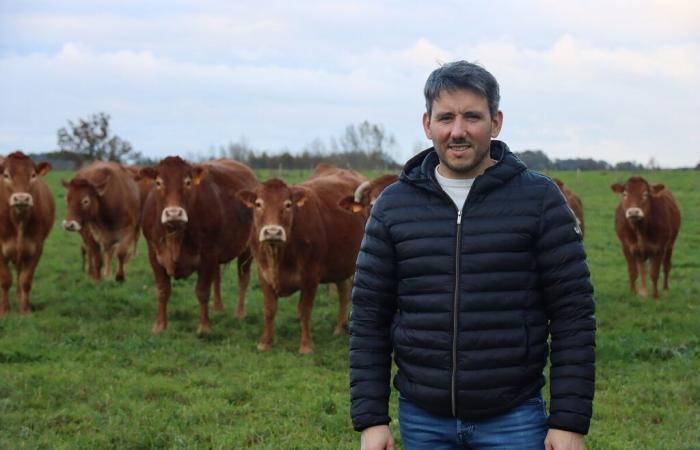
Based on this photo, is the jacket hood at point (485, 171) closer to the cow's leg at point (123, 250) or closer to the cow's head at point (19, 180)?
the cow's head at point (19, 180)

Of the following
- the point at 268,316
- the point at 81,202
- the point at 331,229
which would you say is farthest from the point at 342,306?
the point at 81,202

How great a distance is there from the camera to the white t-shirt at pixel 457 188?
3193mm

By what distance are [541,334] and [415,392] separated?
1.64 ft

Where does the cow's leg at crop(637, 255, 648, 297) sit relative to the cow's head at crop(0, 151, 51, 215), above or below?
below

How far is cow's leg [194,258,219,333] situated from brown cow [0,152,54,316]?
238 centimetres

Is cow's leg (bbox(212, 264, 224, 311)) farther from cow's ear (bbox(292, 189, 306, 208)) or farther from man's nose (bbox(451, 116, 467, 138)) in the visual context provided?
man's nose (bbox(451, 116, 467, 138))

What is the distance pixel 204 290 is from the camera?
1059cm

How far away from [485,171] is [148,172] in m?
7.75

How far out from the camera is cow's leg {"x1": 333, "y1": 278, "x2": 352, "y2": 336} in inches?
424

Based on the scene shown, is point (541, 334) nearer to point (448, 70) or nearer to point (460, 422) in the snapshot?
point (460, 422)

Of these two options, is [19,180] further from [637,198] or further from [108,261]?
[637,198]

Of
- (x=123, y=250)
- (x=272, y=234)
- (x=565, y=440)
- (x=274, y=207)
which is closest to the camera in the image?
(x=565, y=440)

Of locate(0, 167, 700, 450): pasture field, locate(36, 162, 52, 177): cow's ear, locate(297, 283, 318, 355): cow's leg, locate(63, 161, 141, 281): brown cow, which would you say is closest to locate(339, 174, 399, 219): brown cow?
locate(297, 283, 318, 355): cow's leg

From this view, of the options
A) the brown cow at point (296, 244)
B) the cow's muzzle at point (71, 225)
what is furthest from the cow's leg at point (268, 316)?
the cow's muzzle at point (71, 225)
